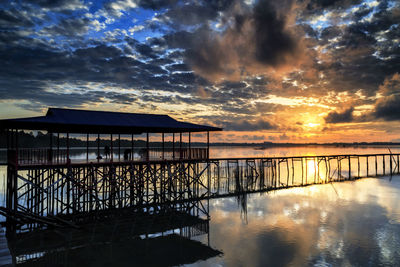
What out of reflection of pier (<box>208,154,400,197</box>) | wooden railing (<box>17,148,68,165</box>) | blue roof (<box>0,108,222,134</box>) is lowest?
reflection of pier (<box>208,154,400,197</box>)

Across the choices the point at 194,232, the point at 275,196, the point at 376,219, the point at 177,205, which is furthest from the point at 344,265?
the point at 275,196

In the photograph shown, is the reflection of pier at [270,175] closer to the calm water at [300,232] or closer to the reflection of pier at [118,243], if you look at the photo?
the calm water at [300,232]

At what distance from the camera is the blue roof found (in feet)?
51.6

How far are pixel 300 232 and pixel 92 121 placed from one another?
47.8 ft

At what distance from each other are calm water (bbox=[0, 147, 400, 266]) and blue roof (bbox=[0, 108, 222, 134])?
286 inches

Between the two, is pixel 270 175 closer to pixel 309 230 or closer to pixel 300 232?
pixel 309 230


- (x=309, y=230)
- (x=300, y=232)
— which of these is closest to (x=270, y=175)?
(x=309, y=230)

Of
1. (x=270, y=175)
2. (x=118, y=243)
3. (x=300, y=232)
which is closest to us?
(x=118, y=243)

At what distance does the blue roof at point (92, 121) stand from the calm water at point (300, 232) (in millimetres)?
7274

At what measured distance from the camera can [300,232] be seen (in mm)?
15789

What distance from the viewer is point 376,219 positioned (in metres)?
18.6

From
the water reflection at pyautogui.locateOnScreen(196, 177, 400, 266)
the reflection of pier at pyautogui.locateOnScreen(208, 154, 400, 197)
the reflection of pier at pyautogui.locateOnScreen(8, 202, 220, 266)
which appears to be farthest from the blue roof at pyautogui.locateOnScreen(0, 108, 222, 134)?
the water reflection at pyautogui.locateOnScreen(196, 177, 400, 266)

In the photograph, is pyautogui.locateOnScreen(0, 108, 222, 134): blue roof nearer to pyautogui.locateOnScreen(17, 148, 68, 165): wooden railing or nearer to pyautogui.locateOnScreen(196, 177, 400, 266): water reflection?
pyautogui.locateOnScreen(17, 148, 68, 165): wooden railing

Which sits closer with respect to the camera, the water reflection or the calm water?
the calm water
